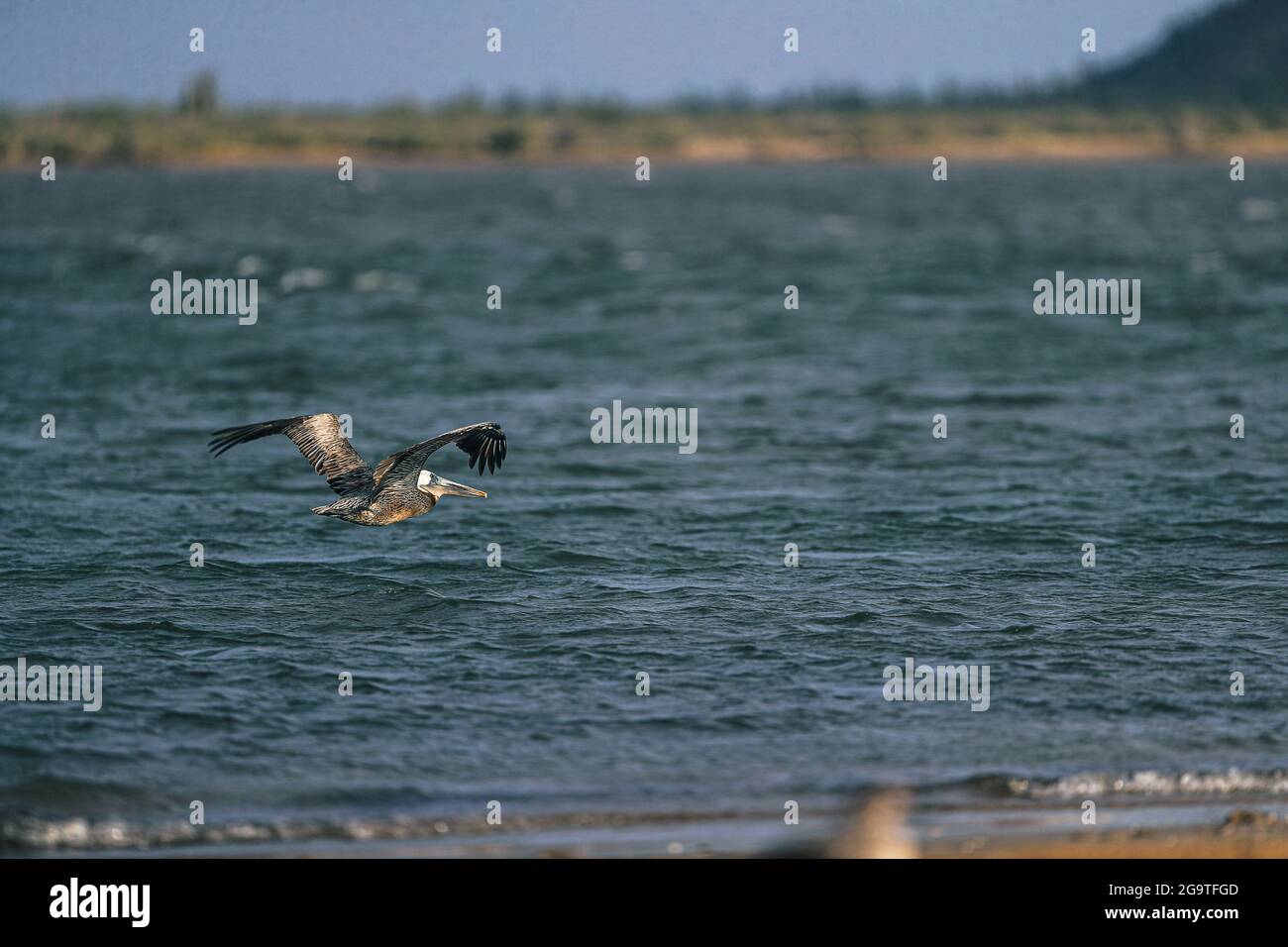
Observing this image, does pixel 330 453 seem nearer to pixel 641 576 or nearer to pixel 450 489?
A: pixel 450 489

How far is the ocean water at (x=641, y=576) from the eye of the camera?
34.9ft

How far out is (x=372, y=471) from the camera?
1380 cm

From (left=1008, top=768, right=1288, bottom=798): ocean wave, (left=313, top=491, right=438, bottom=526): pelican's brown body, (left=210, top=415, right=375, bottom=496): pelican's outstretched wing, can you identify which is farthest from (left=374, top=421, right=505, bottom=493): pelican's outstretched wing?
(left=1008, top=768, right=1288, bottom=798): ocean wave

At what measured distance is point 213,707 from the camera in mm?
11945

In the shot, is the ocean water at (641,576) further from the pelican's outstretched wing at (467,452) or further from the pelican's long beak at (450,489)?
the pelican's outstretched wing at (467,452)

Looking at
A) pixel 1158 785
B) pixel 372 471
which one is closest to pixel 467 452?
pixel 372 471

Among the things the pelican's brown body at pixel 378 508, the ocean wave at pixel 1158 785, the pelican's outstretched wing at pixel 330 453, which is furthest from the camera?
the pelican's outstretched wing at pixel 330 453

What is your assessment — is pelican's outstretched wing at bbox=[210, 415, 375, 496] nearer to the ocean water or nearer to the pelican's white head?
the pelican's white head

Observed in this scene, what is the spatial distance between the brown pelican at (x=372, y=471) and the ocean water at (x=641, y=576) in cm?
106

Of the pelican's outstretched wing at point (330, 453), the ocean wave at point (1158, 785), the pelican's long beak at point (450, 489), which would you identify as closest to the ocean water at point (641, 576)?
the ocean wave at point (1158, 785)

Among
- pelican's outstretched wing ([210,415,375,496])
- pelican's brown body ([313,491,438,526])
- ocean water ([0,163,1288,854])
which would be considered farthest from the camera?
pelican's outstretched wing ([210,415,375,496])

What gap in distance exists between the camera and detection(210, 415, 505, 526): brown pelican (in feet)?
43.0
